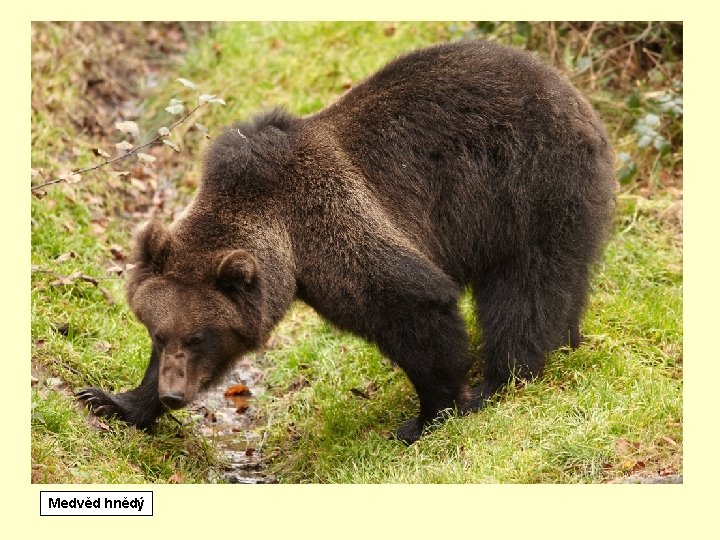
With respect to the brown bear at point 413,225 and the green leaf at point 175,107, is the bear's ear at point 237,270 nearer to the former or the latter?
the brown bear at point 413,225

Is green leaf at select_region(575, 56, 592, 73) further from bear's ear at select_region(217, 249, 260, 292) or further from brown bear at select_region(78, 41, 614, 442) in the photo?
bear's ear at select_region(217, 249, 260, 292)

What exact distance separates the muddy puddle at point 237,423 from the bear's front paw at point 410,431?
3.74ft

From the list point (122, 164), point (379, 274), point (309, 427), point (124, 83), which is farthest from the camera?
point (124, 83)

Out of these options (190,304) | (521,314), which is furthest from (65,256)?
(521,314)

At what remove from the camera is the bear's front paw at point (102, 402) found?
838 cm

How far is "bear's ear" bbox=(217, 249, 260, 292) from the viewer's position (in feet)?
24.7

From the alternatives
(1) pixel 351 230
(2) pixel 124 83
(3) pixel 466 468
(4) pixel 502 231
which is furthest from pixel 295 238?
(2) pixel 124 83

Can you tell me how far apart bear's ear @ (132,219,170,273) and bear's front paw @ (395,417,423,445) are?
96.7 inches

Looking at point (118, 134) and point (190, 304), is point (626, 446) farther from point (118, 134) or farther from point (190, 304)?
point (118, 134)

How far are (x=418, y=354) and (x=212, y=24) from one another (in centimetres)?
853

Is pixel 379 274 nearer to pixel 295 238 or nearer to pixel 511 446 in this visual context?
pixel 295 238

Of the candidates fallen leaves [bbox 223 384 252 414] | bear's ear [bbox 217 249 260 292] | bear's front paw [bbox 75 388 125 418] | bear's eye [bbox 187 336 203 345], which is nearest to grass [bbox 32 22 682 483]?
bear's front paw [bbox 75 388 125 418]

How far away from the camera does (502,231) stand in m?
8.32

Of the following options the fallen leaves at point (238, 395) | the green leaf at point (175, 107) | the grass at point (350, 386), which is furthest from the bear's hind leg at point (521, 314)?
the green leaf at point (175, 107)
